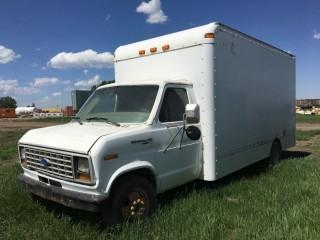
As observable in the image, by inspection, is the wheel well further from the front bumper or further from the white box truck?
the front bumper

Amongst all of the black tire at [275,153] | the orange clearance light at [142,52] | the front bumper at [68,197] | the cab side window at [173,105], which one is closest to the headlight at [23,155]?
the front bumper at [68,197]

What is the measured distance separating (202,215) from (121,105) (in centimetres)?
209

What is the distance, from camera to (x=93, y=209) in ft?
14.6

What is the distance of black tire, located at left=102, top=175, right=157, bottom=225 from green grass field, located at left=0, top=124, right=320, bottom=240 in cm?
14

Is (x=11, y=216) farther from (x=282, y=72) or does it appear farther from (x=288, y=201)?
(x=282, y=72)

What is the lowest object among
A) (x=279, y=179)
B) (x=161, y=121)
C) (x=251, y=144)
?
(x=279, y=179)

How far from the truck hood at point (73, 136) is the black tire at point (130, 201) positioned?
673 millimetres

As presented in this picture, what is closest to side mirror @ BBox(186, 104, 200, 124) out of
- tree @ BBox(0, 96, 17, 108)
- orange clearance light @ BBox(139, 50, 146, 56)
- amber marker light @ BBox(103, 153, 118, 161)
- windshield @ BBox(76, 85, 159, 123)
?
windshield @ BBox(76, 85, 159, 123)

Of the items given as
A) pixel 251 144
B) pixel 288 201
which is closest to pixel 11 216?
pixel 288 201

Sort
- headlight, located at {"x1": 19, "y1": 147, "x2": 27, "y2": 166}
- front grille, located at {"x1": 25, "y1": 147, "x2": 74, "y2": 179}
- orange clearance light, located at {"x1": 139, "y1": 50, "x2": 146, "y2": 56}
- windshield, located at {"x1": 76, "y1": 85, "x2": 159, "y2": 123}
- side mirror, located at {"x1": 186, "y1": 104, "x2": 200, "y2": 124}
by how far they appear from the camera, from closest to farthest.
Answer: front grille, located at {"x1": 25, "y1": 147, "x2": 74, "y2": 179} → side mirror, located at {"x1": 186, "y1": 104, "x2": 200, "y2": 124} → windshield, located at {"x1": 76, "y1": 85, "x2": 159, "y2": 123} → headlight, located at {"x1": 19, "y1": 147, "x2": 27, "y2": 166} → orange clearance light, located at {"x1": 139, "y1": 50, "x2": 146, "y2": 56}

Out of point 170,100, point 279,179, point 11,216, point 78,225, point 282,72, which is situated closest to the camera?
point 78,225

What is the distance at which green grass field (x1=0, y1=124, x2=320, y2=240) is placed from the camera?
4.57 metres

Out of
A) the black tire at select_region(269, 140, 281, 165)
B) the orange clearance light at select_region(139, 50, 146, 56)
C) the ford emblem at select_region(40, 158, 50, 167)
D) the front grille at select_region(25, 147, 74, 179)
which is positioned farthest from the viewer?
the black tire at select_region(269, 140, 281, 165)

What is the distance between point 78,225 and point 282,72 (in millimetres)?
6772
